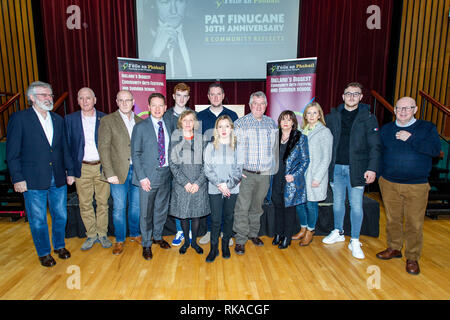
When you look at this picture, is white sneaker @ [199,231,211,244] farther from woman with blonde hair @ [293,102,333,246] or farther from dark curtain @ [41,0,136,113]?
dark curtain @ [41,0,136,113]

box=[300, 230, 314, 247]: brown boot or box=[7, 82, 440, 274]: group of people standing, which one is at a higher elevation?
box=[7, 82, 440, 274]: group of people standing

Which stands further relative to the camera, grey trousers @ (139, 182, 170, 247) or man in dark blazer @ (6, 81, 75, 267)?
grey trousers @ (139, 182, 170, 247)

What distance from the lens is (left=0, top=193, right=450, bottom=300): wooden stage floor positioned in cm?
199

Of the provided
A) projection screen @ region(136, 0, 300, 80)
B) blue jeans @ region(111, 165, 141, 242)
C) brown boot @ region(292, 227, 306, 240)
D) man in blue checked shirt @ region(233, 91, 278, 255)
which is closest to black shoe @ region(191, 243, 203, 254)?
man in blue checked shirt @ region(233, 91, 278, 255)

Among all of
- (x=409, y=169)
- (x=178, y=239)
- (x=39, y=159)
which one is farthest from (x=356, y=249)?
(x=39, y=159)

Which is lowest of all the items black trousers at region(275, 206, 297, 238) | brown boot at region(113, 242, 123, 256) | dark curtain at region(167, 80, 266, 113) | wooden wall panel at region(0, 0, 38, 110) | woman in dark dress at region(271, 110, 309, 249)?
brown boot at region(113, 242, 123, 256)

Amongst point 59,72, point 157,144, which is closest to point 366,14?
point 157,144

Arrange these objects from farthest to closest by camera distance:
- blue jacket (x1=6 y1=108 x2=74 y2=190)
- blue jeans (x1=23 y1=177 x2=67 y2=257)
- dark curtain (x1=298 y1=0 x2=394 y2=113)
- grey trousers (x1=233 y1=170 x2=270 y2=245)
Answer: dark curtain (x1=298 y1=0 x2=394 y2=113) < grey trousers (x1=233 y1=170 x2=270 y2=245) < blue jeans (x1=23 y1=177 x2=67 y2=257) < blue jacket (x1=6 y1=108 x2=74 y2=190)

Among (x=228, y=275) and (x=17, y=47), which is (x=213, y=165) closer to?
(x=228, y=275)

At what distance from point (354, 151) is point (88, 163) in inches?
107

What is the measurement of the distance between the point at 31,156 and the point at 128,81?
270 centimetres

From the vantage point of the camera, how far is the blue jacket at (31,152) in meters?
2.16

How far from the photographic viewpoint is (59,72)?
5.32m

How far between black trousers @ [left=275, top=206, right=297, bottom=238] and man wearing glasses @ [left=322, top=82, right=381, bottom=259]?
562 millimetres
